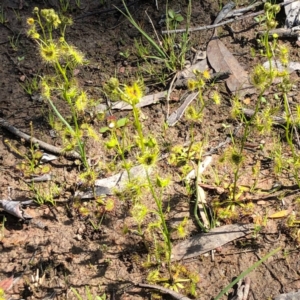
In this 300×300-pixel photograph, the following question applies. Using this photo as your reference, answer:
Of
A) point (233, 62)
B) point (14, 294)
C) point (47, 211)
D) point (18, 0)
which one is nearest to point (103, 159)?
point (47, 211)

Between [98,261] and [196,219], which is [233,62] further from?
[98,261]

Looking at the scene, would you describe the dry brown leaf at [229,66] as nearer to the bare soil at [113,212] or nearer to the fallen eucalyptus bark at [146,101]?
the bare soil at [113,212]

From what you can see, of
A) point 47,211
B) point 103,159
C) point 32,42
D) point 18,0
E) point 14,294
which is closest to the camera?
point 14,294

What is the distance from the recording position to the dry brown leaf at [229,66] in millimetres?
3084

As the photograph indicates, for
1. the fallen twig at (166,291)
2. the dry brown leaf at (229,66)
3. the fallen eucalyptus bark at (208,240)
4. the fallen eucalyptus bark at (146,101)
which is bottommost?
the fallen twig at (166,291)

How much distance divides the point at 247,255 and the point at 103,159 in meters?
1.08

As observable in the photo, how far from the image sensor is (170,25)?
342 cm

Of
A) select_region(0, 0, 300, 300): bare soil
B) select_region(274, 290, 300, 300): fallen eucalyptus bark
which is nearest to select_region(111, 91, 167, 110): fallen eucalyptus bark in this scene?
select_region(0, 0, 300, 300): bare soil

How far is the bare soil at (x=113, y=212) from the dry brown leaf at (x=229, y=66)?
5 cm

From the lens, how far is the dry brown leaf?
10.1 feet

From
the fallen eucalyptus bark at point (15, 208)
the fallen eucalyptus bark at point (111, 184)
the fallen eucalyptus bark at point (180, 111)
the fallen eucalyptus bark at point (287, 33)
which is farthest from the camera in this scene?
the fallen eucalyptus bark at point (287, 33)

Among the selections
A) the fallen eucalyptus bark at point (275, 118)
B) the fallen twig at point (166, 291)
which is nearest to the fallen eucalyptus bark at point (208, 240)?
the fallen twig at point (166, 291)

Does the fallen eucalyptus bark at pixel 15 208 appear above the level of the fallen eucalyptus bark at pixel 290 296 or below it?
above

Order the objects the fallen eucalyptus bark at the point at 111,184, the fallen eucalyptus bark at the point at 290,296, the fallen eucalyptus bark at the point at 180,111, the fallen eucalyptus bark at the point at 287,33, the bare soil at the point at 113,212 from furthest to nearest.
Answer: the fallen eucalyptus bark at the point at 287,33, the fallen eucalyptus bark at the point at 180,111, the fallen eucalyptus bark at the point at 111,184, the bare soil at the point at 113,212, the fallen eucalyptus bark at the point at 290,296
